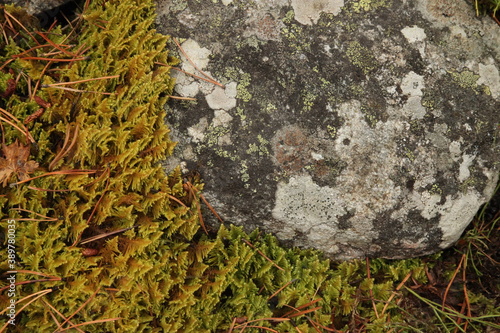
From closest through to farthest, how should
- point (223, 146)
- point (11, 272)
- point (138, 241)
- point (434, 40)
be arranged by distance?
point (11, 272) → point (138, 241) → point (223, 146) → point (434, 40)

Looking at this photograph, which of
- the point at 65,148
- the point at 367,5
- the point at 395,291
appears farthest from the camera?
the point at 395,291

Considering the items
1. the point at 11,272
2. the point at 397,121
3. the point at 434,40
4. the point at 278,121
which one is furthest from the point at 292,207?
the point at 11,272

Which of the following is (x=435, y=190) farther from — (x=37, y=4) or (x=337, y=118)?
(x=37, y=4)

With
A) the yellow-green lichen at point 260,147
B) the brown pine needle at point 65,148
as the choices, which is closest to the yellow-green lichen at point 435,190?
the yellow-green lichen at point 260,147

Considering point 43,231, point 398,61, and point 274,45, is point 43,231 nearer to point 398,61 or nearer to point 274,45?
point 274,45

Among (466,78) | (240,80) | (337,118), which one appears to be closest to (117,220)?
(240,80)

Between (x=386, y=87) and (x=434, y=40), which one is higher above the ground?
(x=434, y=40)

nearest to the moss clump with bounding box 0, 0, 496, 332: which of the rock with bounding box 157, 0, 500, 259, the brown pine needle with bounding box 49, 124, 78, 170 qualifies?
the brown pine needle with bounding box 49, 124, 78, 170

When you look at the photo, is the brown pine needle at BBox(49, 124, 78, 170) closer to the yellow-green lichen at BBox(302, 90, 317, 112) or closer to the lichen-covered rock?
the lichen-covered rock
